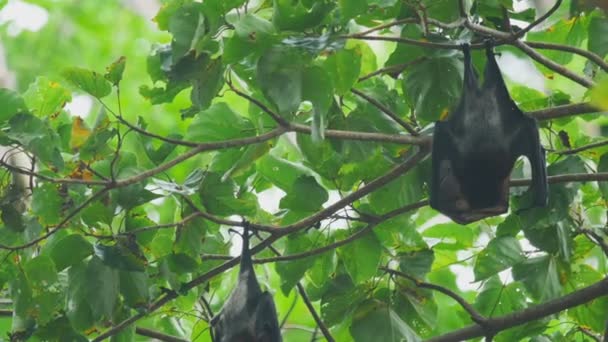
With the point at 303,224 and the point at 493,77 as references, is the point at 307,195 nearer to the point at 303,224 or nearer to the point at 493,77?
the point at 303,224

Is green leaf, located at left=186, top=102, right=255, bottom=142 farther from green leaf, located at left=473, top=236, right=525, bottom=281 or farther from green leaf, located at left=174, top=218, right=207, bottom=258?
green leaf, located at left=473, top=236, right=525, bottom=281

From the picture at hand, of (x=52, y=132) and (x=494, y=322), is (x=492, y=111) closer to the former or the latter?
(x=494, y=322)

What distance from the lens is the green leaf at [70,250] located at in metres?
3.99

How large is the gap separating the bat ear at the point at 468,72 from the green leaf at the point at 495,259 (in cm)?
79

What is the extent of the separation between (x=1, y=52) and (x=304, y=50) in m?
2.89

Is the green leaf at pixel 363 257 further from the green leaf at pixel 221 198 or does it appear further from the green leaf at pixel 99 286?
the green leaf at pixel 99 286

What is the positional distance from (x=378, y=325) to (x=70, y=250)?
4.47ft

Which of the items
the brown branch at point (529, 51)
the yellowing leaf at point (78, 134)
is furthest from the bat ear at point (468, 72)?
the yellowing leaf at point (78, 134)

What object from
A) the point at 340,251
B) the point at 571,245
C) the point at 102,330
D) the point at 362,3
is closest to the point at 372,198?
the point at 340,251

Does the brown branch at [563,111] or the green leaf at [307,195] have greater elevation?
the green leaf at [307,195]

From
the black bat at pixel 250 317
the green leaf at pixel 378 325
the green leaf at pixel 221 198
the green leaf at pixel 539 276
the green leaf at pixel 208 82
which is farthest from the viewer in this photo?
the black bat at pixel 250 317

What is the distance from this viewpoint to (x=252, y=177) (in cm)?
472

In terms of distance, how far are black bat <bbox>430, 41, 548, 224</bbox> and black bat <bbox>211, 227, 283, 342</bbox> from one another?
957mm

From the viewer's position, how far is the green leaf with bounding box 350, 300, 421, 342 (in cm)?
426
